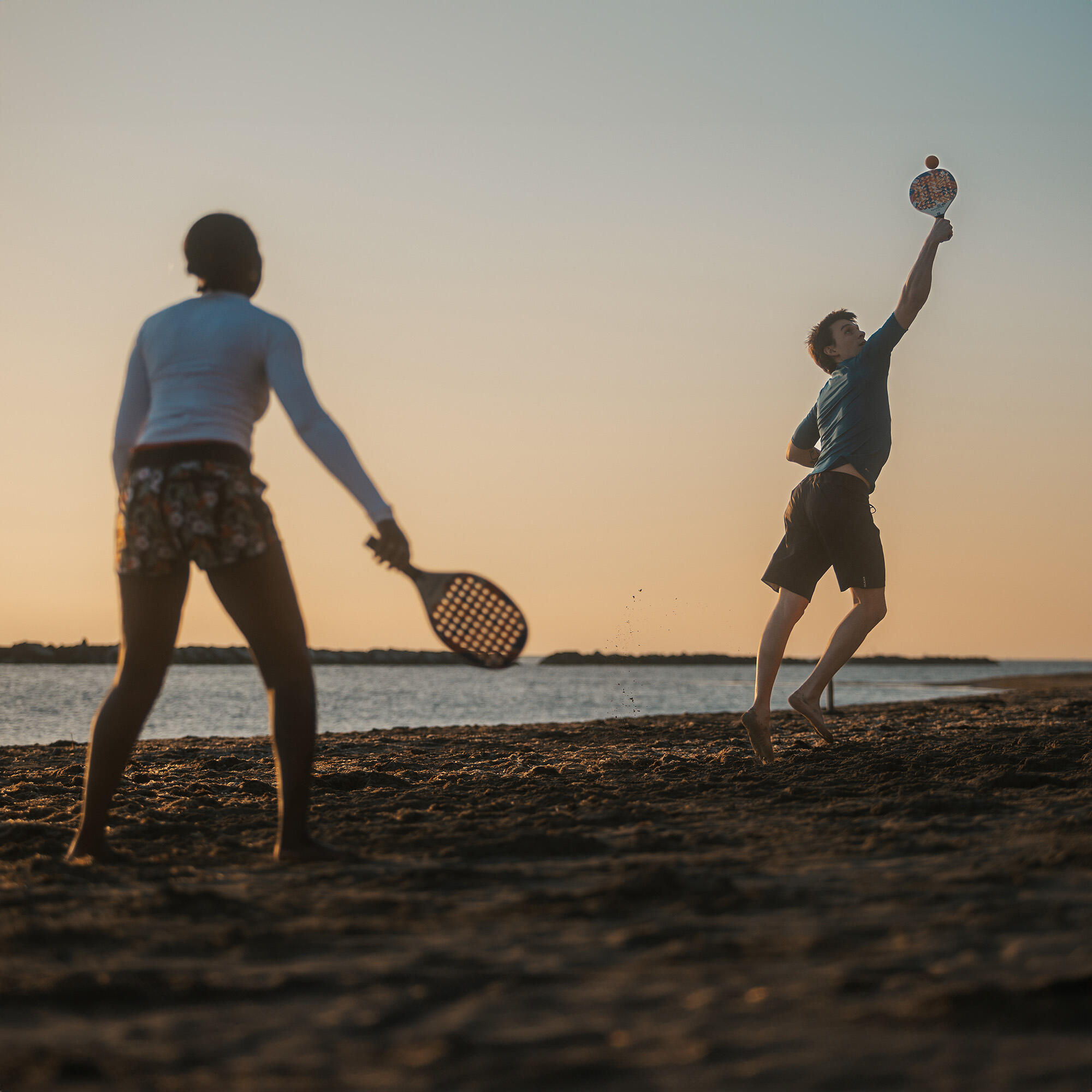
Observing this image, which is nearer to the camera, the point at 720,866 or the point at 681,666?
the point at 720,866

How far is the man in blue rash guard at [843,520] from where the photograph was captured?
5.89 meters

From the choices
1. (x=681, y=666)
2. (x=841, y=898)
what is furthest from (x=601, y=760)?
(x=681, y=666)

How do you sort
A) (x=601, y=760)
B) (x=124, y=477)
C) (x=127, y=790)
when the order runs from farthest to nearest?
(x=601, y=760)
(x=127, y=790)
(x=124, y=477)

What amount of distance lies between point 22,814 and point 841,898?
360cm

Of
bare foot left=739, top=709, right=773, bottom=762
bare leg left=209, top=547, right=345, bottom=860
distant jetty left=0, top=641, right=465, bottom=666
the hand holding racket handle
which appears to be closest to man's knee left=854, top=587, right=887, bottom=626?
bare foot left=739, top=709, right=773, bottom=762

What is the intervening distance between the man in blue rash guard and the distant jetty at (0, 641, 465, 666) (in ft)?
167

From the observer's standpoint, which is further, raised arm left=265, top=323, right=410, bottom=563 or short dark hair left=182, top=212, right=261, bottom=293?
short dark hair left=182, top=212, right=261, bottom=293

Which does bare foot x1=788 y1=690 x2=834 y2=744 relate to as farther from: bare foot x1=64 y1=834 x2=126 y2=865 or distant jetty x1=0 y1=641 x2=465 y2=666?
distant jetty x1=0 y1=641 x2=465 y2=666

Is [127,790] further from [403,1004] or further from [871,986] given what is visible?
[871,986]

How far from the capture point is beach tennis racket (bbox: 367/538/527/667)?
3695mm

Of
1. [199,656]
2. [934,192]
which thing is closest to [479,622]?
[934,192]

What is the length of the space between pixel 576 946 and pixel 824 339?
4881 mm

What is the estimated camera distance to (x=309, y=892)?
281cm

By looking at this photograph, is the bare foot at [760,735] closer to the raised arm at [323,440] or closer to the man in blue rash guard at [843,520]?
the man in blue rash guard at [843,520]
